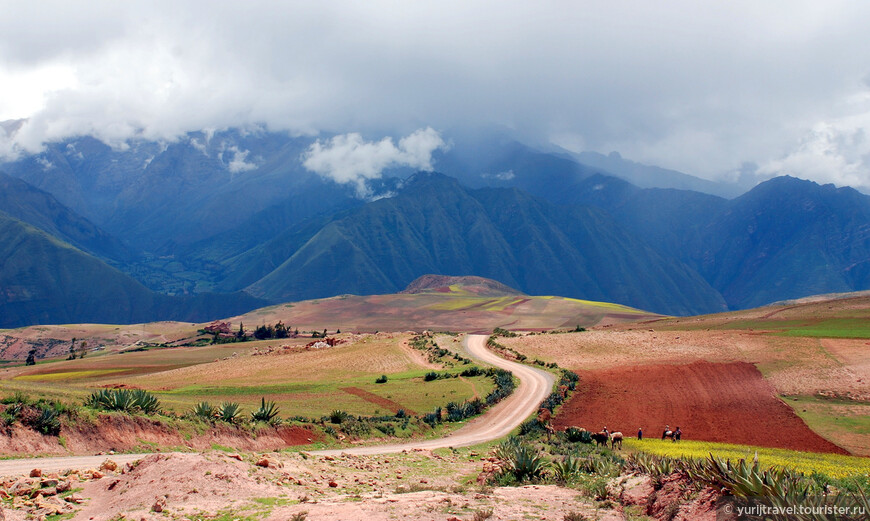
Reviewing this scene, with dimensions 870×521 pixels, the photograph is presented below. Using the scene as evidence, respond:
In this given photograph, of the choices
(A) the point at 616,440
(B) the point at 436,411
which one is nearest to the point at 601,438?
(A) the point at 616,440

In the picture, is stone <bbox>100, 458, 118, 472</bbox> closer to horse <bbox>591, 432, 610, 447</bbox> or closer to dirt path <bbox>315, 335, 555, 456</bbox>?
dirt path <bbox>315, 335, 555, 456</bbox>

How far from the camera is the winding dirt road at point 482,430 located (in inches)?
648

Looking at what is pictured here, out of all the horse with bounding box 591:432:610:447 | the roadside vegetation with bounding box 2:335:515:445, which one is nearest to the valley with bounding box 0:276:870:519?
the roadside vegetation with bounding box 2:335:515:445

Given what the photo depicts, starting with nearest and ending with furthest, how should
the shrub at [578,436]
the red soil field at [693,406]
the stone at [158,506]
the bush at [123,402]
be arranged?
the stone at [158,506]
the bush at [123,402]
the shrub at [578,436]
the red soil field at [693,406]

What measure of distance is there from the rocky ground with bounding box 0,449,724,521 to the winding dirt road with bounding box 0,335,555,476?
0.90 metres

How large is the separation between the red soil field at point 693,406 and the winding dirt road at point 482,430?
9.10ft

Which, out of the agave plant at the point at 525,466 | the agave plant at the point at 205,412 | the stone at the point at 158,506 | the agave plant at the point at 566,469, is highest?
the stone at the point at 158,506

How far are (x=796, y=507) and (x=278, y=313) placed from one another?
176128 millimetres

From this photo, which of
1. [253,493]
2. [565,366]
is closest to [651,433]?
[565,366]

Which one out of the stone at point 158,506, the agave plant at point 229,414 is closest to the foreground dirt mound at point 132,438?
the agave plant at point 229,414

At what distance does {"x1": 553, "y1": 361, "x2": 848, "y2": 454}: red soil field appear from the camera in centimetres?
3127

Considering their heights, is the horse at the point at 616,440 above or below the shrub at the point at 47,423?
below

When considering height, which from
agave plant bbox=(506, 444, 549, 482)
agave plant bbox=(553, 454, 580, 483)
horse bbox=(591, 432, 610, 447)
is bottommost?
horse bbox=(591, 432, 610, 447)

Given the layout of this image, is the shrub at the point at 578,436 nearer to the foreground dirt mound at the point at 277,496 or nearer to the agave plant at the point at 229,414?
the foreground dirt mound at the point at 277,496
